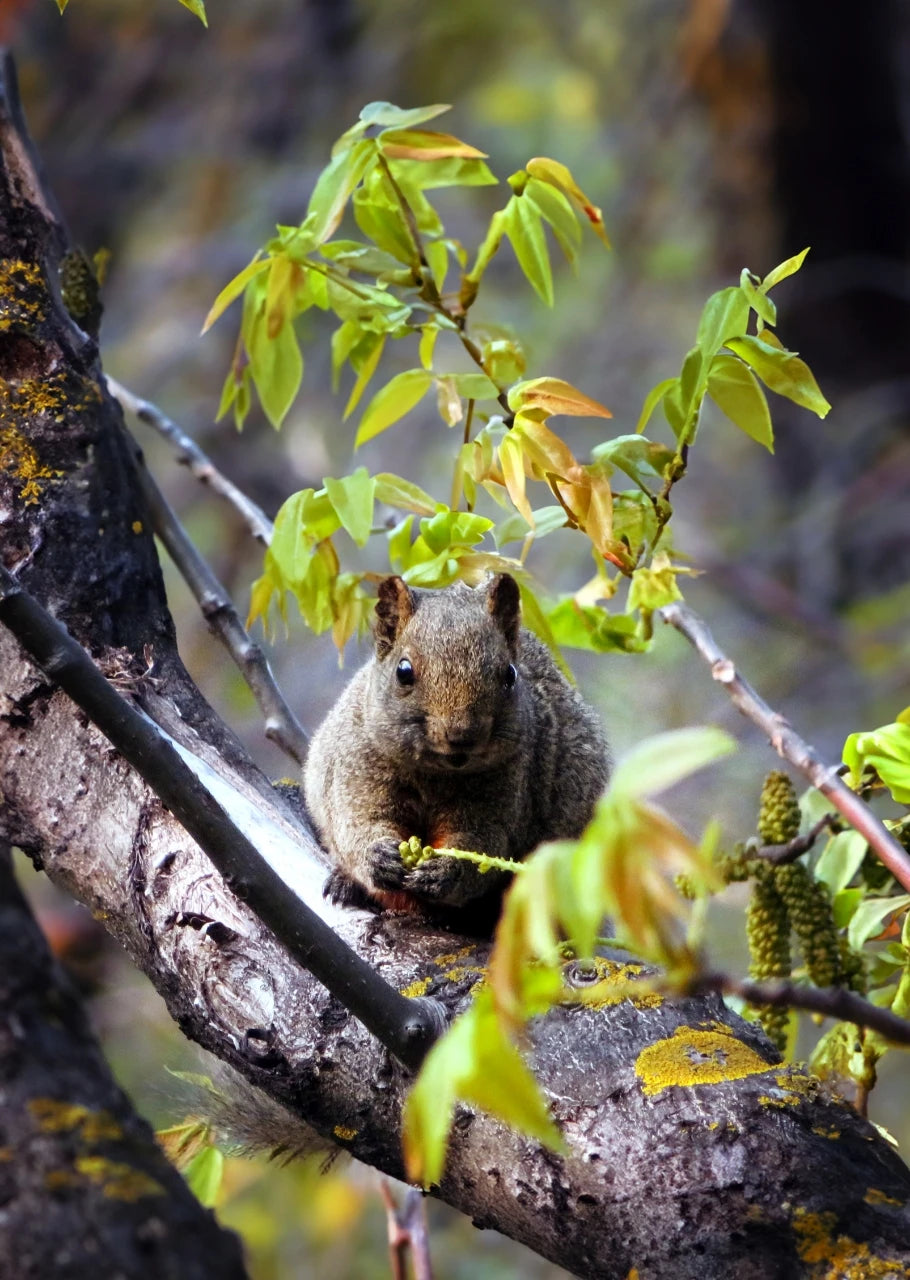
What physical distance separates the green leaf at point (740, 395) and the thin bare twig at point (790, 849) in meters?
0.55

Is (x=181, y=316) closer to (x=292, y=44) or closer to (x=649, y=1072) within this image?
(x=292, y=44)

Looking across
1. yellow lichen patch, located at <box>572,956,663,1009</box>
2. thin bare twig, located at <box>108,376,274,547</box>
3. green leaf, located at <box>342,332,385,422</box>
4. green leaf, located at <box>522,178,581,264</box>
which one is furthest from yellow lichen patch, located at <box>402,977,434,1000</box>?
green leaf, located at <box>522,178,581,264</box>

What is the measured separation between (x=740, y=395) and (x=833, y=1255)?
1.07 meters

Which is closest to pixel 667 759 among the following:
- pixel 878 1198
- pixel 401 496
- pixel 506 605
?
pixel 878 1198

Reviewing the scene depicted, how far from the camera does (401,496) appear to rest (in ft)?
6.63

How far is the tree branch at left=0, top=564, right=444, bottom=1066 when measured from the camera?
1244 millimetres

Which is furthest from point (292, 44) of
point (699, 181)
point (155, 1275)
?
point (155, 1275)

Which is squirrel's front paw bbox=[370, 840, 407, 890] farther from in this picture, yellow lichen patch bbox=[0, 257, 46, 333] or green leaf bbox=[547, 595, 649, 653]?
yellow lichen patch bbox=[0, 257, 46, 333]

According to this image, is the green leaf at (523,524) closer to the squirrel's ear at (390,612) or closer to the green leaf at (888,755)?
the squirrel's ear at (390,612)

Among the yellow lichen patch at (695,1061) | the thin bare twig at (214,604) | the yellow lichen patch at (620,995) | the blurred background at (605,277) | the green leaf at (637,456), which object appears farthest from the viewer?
the blurred background at (605,277)

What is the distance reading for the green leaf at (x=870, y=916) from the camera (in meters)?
1.76

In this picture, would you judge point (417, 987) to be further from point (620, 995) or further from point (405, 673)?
point (405, 673)

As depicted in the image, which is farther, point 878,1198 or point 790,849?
point 790,849

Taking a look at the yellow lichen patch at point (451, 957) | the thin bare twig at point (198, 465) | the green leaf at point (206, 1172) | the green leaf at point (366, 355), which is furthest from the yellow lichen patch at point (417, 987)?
the thin bare twig at point (198, 465)
